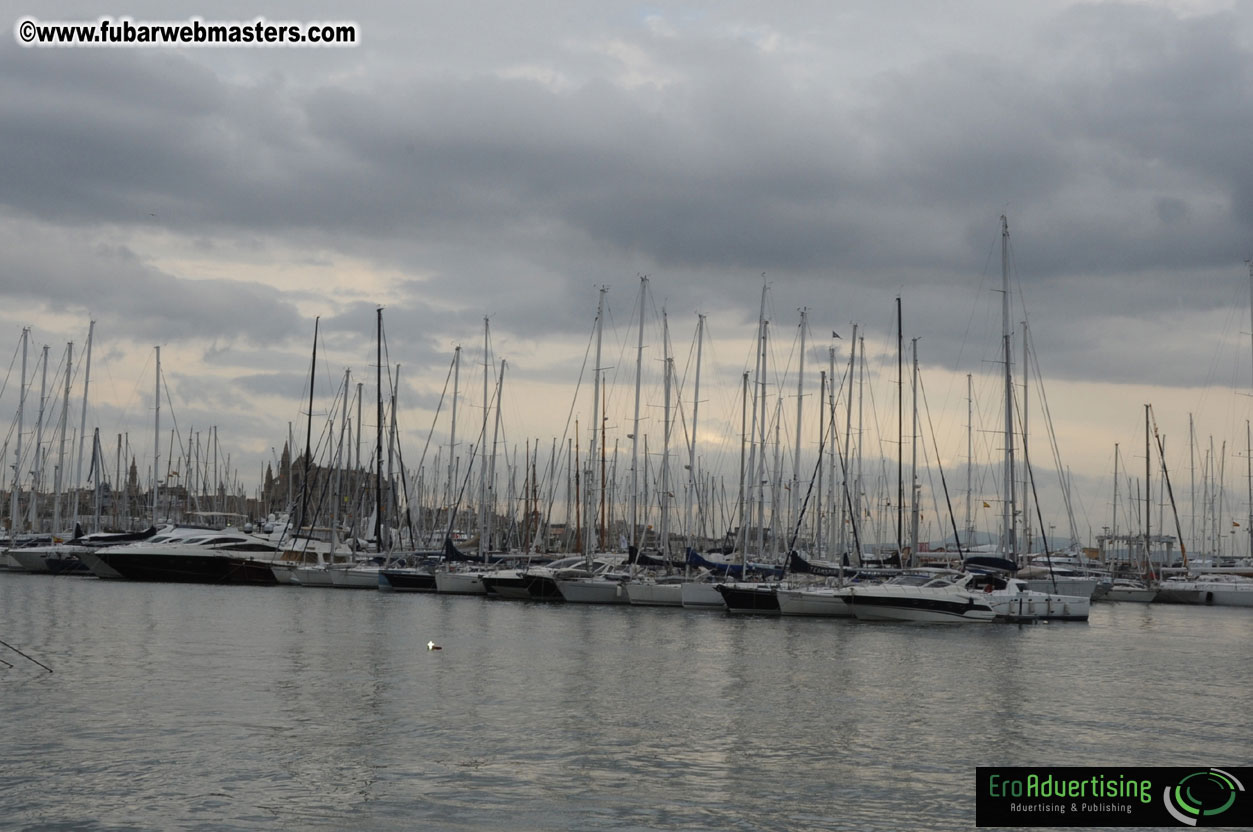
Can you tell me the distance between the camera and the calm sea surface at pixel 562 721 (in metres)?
20.4

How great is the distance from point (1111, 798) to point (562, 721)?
12.1 meters

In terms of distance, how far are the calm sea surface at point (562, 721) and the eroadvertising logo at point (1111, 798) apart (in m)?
0.71

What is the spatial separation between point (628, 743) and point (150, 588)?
60.6 meters

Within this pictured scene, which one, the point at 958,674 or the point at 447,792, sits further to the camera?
the point at 958,674

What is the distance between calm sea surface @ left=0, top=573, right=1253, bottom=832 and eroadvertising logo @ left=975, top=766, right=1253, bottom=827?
71cm

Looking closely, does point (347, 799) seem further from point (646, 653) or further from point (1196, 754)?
point (646, 653)

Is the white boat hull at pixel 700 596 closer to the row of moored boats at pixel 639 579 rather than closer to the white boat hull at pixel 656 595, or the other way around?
the row of moored boats at pixel 639 579

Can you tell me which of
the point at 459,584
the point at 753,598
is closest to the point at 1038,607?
the point at 753,598

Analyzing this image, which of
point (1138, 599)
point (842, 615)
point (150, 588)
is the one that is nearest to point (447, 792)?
point (842, 615)

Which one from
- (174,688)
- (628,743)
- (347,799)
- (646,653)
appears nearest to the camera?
(347,799)

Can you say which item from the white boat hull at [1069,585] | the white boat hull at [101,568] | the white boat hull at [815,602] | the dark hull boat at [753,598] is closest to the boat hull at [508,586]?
the dark hull boat at [753,598]

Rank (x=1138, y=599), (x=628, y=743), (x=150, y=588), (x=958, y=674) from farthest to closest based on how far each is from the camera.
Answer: (x=1138, y=599) → (x=150, y=588) → (x=958, y=674) → (x=628, y=743)

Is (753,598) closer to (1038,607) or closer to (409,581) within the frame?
Result: (1038,607)

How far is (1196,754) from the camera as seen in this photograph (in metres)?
26.5
